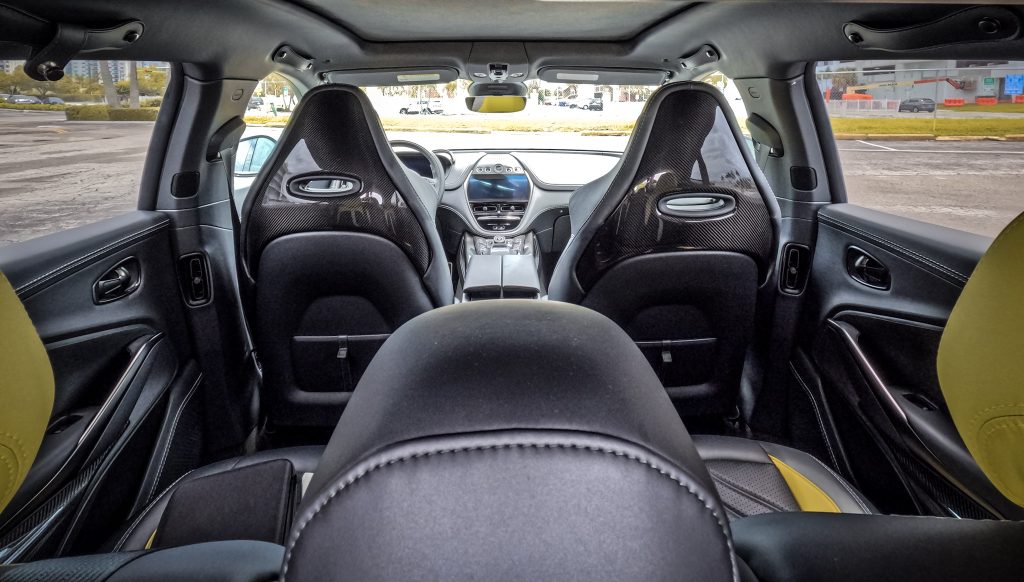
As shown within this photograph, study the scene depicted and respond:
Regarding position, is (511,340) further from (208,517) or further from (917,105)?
(917,105)

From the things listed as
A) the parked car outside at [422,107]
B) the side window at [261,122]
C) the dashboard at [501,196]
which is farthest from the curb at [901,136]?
the parked car outside at [422,107]

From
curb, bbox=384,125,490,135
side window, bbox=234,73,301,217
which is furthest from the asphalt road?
curb, bbox=384,125,490,135

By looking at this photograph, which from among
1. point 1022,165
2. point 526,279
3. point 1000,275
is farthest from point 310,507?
point 526,279

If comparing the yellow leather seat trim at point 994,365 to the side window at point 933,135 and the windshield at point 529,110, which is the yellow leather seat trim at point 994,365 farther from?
the windshield at point 529,110

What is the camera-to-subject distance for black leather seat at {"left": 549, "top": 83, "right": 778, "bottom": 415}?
93.4 inches

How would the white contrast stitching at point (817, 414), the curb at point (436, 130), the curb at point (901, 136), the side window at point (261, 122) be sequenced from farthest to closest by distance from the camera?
1. the curb at point (436, 130)
2. the side window at point (261, 122)
3. the white contrast stitching at point (817, 414)
4. the curb at point (901, 136)

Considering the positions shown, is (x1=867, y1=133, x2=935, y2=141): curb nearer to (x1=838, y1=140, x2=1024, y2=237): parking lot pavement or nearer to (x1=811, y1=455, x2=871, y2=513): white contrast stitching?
(x1=838, y1=140, x2=1024, y2=237): parking lot pavement

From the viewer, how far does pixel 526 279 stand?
3791 millimetres

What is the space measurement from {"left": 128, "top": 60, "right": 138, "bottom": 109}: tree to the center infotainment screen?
267cm

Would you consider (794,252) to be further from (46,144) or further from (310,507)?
(46,144)

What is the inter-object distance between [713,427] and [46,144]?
10.00 ft

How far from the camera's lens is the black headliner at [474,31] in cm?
211

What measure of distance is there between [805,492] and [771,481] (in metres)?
0.11

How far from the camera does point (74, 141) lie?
2336mm
